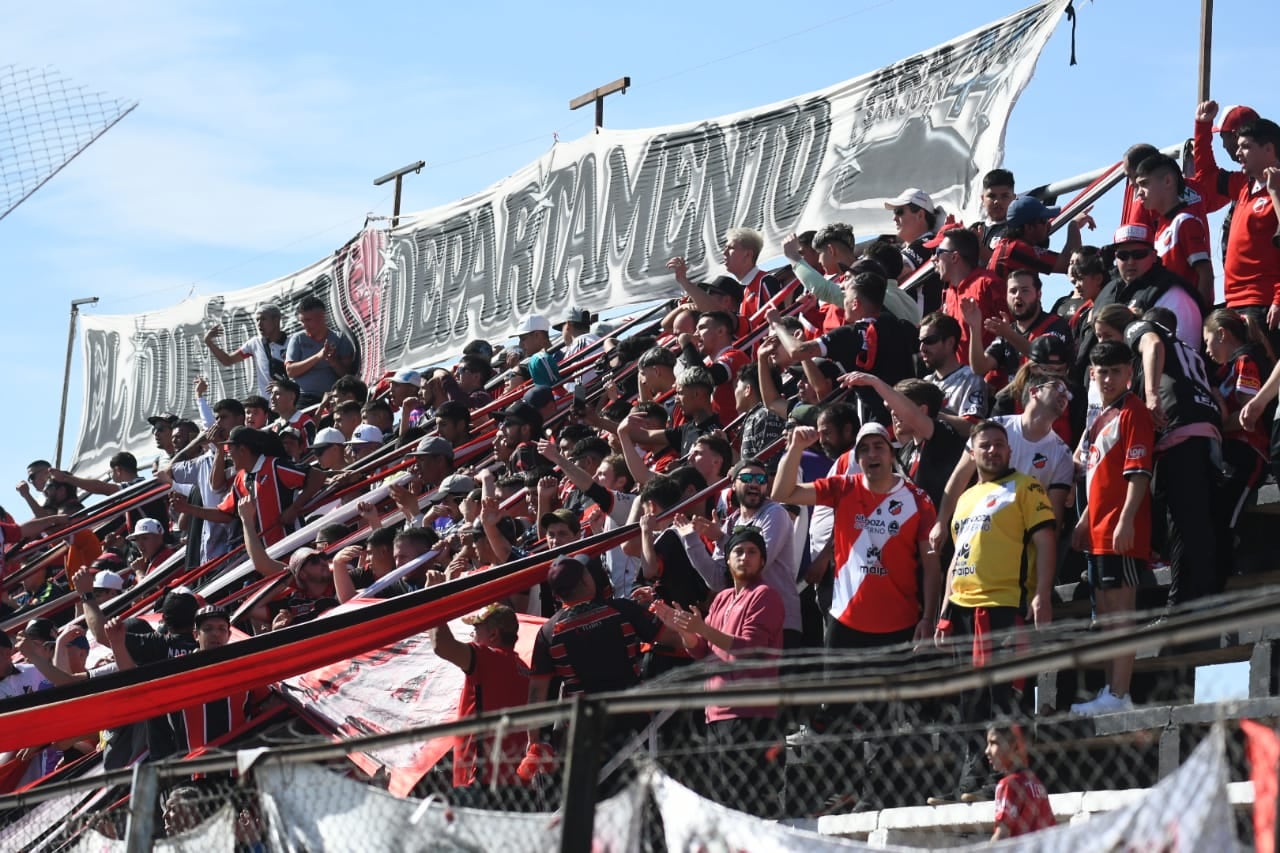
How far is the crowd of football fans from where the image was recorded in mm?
6762

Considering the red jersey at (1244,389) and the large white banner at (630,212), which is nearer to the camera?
the red jersey at (1244,389)

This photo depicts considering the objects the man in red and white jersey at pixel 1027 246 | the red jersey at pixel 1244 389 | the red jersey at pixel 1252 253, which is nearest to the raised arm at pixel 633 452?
the man in red and white jersey at pixel 1027 246

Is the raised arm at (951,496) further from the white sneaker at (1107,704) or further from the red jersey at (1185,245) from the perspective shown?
the red jersey at (1185,245)

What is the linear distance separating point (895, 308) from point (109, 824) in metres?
4.76

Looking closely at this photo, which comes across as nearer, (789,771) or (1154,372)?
(1154,372)

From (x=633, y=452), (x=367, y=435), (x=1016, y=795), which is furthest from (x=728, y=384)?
(x=1016, y=795)

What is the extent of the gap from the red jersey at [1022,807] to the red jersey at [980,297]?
329cm

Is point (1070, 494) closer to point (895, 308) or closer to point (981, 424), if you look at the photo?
point (981, 424)

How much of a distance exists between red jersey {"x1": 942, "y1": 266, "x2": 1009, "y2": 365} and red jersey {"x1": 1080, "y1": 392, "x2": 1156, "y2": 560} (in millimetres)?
1611

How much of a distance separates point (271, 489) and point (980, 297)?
5.64 m

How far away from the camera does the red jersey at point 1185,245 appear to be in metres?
8.20

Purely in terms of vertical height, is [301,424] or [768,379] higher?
[301,424]

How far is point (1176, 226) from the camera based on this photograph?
27.1 feet

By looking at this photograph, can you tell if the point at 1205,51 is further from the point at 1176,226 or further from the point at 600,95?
the point at 600,95
